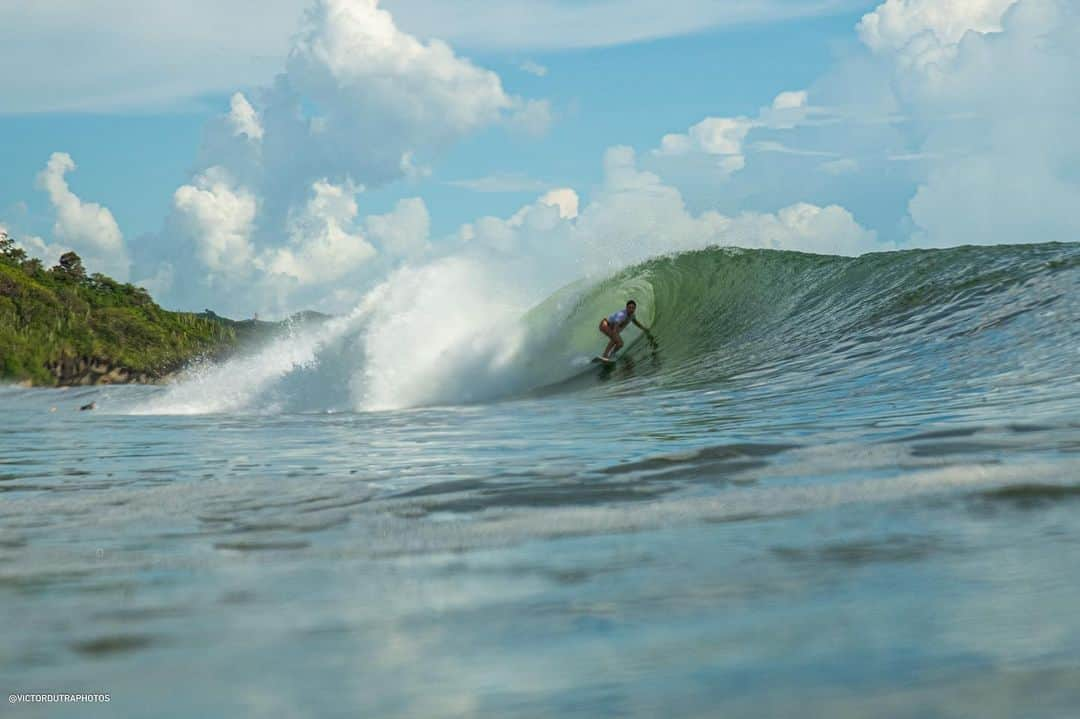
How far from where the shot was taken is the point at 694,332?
2011 cm

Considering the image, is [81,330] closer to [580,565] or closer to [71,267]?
[71,267]

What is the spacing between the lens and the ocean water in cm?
210

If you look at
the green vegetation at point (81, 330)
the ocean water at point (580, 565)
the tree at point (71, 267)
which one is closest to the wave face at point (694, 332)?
the ocean water at point (580, 565)

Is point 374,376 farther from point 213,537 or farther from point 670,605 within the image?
point 670,605

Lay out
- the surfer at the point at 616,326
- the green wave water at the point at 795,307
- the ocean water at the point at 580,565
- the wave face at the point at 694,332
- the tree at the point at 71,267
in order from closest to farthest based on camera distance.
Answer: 1. the ocean water at the point at 580,565
2. the wave face at the point at 694,332
3. the green wave water at the point at 795,307
4. the surfer at the point at 616,326
5. the tree at the point at 71,267

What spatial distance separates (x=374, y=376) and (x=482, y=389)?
190 cm

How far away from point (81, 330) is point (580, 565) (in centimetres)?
7020

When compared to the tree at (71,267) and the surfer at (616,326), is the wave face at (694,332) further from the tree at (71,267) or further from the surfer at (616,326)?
the tree at (71,267)

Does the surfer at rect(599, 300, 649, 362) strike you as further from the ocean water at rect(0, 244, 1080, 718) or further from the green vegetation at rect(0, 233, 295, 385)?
the green vegetation at rect(0, 233, 295, 385)

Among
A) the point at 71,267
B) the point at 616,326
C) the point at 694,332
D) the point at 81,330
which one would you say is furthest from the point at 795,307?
the point at 71,267

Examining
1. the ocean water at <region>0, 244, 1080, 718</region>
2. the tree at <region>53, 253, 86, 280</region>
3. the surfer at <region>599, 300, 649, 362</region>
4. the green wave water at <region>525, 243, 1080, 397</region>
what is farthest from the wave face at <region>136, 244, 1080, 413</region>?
the tree at <region>53, 253, 86, 280</region>

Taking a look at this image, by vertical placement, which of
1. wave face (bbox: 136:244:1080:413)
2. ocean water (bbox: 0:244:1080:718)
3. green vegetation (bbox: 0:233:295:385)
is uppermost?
green vegetation (bbox: 0:233:295:385)

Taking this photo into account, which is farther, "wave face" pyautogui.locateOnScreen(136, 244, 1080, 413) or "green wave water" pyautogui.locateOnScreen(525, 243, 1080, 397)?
"green wave water" pyautogui.locateOnScreen(525, 243, 1080, 397)

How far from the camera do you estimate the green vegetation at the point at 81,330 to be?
62.1 metres
